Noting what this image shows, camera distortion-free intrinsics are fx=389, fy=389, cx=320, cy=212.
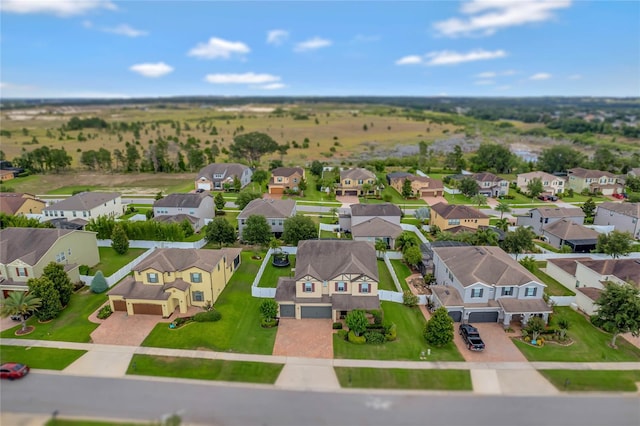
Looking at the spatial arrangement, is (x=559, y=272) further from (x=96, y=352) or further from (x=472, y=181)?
(x=96, y=352)

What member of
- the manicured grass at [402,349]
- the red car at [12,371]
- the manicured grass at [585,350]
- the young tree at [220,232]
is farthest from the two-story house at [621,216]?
the red car at [12,371]

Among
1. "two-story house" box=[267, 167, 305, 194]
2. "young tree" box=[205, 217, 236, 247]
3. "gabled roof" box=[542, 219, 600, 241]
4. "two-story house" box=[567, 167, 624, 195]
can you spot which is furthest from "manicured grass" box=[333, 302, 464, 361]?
"two-story house" box=[567, 167, 624, 195]

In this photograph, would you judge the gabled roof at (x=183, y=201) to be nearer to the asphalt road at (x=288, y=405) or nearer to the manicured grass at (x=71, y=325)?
the manicured grass at (x=71, y=325)

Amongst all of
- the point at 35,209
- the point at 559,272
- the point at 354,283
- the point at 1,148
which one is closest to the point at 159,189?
the point at 35,209

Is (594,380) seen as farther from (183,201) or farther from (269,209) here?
(183,201)

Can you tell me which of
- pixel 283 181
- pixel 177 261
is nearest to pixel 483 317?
pixel 177 261

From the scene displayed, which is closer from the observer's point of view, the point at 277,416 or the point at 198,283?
the point at 277,416
